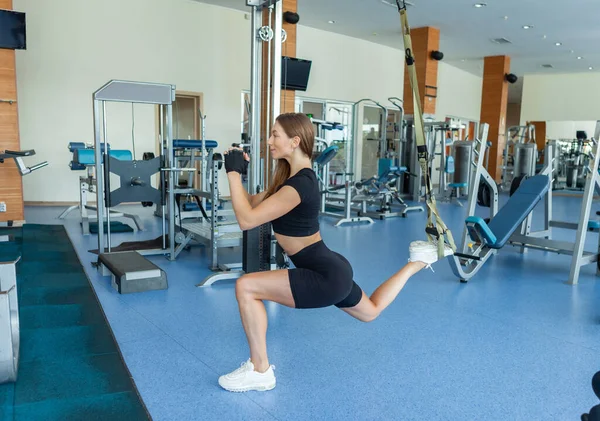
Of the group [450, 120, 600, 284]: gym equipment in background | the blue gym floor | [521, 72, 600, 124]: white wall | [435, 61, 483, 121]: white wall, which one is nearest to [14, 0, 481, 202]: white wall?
the blue gym floor

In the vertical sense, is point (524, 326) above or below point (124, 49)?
below

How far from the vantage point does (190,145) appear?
5.64m

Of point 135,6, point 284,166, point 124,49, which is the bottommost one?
point 284,166

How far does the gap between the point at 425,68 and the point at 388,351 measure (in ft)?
28.6

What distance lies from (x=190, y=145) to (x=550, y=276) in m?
4.00

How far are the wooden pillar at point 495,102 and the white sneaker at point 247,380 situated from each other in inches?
475

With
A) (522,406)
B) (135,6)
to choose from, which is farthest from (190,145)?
(522,406)

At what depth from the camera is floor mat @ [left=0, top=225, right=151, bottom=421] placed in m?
1.85

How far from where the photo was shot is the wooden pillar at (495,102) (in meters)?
12.8

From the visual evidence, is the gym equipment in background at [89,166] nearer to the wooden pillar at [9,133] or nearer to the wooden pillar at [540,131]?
the wooden pillar at [9,133]

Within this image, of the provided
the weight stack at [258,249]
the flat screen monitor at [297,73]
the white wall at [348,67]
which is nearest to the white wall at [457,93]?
the white wall at [348,67]

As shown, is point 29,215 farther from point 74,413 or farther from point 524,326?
point 524,326

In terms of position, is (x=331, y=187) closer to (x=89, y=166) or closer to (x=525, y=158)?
(x=89, y=166)

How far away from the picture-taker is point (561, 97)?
1477cm
